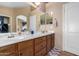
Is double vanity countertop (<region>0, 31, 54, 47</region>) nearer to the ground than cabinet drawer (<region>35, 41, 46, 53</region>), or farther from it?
farther from it

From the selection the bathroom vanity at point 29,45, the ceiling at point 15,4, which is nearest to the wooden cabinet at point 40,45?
the bathroom vanity at point 29,45

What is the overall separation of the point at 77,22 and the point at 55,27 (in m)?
0.27

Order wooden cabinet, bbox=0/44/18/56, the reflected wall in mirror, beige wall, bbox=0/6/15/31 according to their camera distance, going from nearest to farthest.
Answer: wooden cabinet, bbox=0/44/18/56, beige wall, bbox=0/6/15/31, the reflected wall in mirror

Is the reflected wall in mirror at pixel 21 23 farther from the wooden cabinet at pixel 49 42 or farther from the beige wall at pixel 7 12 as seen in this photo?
the wooden cabinet at pixel 49 42

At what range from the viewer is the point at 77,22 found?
1.41m

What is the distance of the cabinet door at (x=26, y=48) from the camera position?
137 centimetres

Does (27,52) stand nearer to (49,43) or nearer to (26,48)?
(26,48)

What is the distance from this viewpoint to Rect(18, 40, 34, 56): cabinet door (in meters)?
1.37

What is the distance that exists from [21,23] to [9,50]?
37 centimetres

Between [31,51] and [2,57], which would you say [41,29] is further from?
[2,57]

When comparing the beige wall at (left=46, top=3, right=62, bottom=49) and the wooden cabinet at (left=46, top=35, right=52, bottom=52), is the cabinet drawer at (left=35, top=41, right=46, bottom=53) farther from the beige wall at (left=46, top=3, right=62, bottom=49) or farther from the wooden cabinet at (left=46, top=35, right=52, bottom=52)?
the beige wall at (left=46, top=3, right=62, bottom=49)

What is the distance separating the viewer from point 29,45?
1.46 m

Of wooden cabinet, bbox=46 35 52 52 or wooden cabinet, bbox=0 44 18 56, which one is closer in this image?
wooden cabinet, bbox=0 44 18 56

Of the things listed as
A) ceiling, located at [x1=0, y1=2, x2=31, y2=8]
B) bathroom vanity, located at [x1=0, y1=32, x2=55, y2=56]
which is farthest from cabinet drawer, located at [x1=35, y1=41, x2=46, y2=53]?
ceiling, located at [x1=0, y1=2, x2=31, y2=8]
